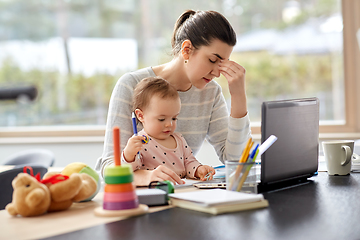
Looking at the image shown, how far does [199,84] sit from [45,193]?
859 mm

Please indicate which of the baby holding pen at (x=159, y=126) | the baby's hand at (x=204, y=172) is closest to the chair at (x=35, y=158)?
the baby holding pen at (x=159, y=126)

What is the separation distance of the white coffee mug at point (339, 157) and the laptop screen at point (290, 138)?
0.10 m

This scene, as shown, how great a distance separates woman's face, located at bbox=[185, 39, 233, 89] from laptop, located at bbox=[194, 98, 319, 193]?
406 millimetres

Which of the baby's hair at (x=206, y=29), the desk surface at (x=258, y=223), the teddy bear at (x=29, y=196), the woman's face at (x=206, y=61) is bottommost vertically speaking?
the desk surface at (x=258, y=223)

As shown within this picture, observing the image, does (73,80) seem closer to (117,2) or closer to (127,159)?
(117,2)

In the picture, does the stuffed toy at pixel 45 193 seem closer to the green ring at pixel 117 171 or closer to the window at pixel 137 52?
the green ring at pixel 117 171

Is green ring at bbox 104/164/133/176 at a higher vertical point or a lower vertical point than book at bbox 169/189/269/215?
higher

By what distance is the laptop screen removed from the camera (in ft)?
3.49

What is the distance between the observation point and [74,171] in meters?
1.04

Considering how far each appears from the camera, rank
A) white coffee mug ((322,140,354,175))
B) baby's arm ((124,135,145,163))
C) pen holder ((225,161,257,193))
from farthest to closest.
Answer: white coffee mug ((322,140,354,175)), baby's arm ((124,135,145,163)), pen holder ((225,161,257,193))

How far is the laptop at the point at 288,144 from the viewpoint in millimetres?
1063

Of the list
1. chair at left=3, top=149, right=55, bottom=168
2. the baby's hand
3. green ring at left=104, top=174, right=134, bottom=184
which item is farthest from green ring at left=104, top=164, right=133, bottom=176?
chair at left=3, top=149, right=55, bottom=168

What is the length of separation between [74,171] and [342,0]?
2487mm

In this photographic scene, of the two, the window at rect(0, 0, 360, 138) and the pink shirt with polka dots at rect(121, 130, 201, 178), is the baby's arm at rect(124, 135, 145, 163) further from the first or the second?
the window at rect(0, 0, 360, 138)
